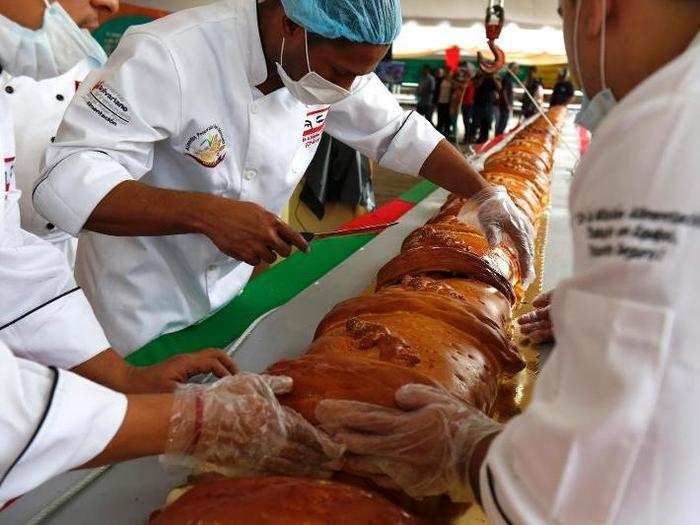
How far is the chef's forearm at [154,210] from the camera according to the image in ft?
4.80

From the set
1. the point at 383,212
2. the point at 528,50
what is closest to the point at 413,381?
the point at 383,212

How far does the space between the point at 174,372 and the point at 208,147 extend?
2.26 ft

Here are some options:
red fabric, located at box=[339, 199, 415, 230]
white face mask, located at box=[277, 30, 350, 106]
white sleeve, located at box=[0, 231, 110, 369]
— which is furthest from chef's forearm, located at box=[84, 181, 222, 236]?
red fabric, located at box=[339, 199, 415, 230]

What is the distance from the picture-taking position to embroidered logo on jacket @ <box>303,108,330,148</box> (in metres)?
2.00

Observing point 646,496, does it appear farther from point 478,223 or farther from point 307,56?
point 478,223

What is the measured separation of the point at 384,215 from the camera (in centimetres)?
350

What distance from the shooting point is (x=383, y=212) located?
3.57 m

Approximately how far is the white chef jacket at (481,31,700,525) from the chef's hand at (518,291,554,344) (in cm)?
110

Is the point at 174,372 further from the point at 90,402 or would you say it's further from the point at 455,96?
the point at 455,96

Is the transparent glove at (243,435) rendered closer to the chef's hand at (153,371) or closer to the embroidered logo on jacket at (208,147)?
the chef's hand at (153,371)

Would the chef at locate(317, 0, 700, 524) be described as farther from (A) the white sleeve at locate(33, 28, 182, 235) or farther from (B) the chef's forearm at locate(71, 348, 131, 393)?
(A) the white sleeve at locate(33, 28, 182, 235)

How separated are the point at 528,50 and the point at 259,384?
16901 mm

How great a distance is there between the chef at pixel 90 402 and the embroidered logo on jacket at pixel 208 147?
1.54ft

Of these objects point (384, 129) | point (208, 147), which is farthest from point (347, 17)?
point (384, 129)
